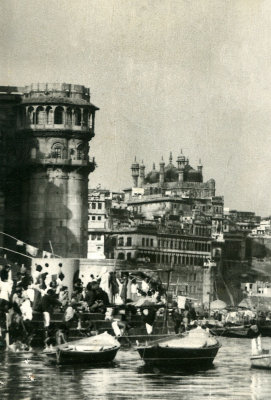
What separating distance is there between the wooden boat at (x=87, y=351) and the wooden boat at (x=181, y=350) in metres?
0.91

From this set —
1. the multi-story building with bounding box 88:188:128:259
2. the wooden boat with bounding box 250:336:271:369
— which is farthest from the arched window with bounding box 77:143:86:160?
the multi-story building with bounding box 88:188:128:259

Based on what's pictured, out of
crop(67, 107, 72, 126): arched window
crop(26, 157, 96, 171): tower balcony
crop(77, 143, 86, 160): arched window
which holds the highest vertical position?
crop(67, 107, 72, 126): arched window

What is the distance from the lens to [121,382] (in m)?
34.4

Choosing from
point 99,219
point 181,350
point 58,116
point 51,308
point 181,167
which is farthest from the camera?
point 181,167

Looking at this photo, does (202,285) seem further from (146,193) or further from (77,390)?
(77,390)

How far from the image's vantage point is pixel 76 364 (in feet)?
120

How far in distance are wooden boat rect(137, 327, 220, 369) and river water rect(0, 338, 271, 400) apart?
0.36m

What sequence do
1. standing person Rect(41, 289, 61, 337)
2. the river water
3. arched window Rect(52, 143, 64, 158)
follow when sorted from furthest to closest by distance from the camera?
arched window Rect(52, 143, 64, 158), standing person Rect(41, 289, 61, 337), the river water

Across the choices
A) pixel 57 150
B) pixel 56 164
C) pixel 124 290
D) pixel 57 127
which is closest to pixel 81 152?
pixel 57 150

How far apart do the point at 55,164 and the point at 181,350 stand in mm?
44800

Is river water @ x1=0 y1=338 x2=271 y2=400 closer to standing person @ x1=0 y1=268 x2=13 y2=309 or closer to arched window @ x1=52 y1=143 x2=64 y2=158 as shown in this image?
standing person @ x1=0 y1=268 x2=13 y2=309

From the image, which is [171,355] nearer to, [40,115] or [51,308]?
[51,308]

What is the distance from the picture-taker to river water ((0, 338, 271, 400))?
32062 millimetres

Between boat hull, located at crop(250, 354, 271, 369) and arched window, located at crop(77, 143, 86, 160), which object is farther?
arched window, located at crop(77, 143, 86, 160)
